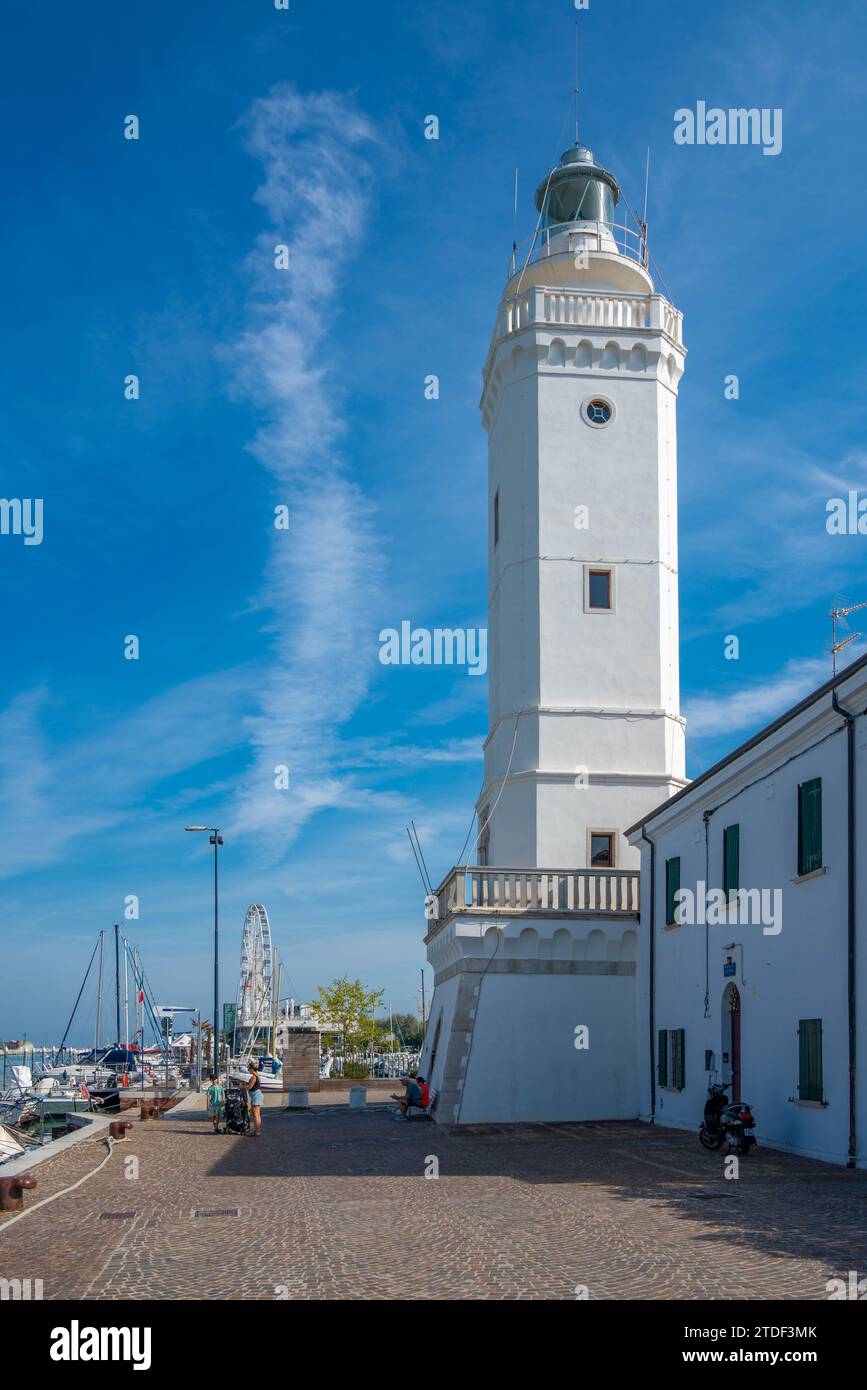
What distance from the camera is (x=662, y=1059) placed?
2706 centimetres

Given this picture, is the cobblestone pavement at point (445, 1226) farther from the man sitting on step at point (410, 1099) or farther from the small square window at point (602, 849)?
the small square window at point (602, 849)

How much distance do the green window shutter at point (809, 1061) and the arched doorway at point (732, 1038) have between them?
9.90 ft

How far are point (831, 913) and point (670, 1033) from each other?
865 centimetres

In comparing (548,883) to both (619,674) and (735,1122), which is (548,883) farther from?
(735,1122)

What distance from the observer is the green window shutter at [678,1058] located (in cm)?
2558

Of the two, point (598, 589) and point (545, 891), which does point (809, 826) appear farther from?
point (598, 589)

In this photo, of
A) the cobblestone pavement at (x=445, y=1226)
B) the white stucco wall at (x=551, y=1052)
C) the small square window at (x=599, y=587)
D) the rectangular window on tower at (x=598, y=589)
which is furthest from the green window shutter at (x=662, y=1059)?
the small square window at (x=599, y=587)

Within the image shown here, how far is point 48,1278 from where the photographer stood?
34.2 feet

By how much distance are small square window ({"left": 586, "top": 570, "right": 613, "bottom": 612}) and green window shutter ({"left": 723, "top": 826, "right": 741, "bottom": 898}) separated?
10814 mm

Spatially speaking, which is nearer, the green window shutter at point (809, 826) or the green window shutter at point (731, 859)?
the green window shutter at point (809, 826)

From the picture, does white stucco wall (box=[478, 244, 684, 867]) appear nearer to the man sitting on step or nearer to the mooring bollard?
the man sitting on step

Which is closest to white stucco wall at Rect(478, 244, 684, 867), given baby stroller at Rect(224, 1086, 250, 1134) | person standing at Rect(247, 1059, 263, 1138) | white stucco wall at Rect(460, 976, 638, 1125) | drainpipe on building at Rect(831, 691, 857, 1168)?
white stucco wall at Rect(460, 976, 638, 1125)

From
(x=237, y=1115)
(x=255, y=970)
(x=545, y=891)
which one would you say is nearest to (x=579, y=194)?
(x=545, y=891)
